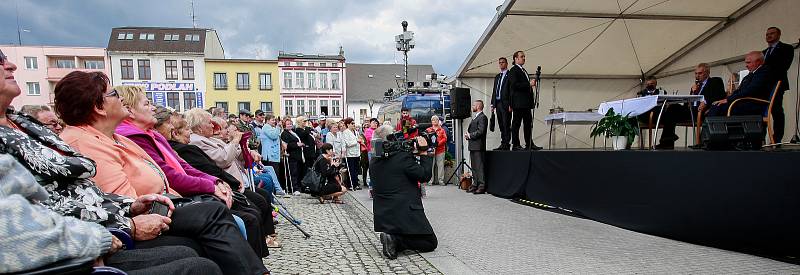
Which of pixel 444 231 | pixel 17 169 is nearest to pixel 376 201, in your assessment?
pixel 444 231

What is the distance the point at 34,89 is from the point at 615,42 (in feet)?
177

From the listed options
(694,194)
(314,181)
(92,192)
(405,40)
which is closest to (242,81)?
(405,40)

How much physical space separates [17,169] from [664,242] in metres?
5.30

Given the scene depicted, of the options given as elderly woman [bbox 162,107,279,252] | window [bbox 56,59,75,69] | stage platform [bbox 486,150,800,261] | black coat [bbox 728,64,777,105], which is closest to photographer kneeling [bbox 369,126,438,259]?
elderly woman [bbox 162,107,279,252]

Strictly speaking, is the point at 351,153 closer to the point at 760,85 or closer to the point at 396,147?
the point at 396,147

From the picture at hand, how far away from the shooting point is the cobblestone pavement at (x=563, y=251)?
12.5ft

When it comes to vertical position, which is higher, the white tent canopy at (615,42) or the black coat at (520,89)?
the white tent canopy at (615,42)

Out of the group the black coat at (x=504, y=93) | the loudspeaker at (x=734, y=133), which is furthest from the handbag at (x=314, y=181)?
the loudspeaker at (x=734, y=133)

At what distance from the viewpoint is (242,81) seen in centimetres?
4572

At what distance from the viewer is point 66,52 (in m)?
45.7

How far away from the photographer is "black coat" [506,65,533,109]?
26.6ft

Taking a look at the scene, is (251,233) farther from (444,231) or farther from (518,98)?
(518,98)

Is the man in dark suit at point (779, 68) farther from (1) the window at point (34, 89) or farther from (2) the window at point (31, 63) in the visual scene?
(2) the window at point (31, 63)

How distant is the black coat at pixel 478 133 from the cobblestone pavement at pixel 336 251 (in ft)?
9.96
